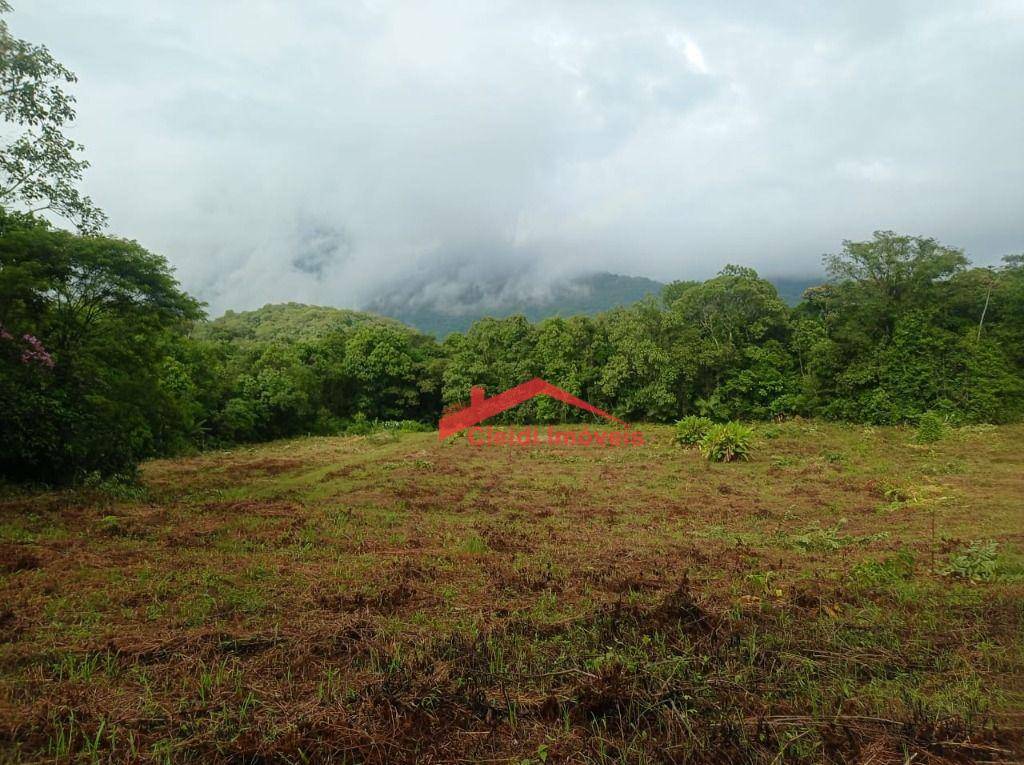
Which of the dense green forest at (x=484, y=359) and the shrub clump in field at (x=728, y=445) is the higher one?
the dense green forest at (x=484, y=359)

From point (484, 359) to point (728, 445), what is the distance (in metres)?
20.8

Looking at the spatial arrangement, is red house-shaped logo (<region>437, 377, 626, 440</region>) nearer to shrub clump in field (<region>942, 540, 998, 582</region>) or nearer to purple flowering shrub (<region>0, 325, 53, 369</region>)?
purple flowering shrub (<region>0, 325, 53, 369</region>)

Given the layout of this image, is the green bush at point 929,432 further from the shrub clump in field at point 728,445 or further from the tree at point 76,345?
the tree at point 76,345

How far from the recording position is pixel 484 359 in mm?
34906

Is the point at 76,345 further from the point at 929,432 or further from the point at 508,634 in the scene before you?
the point at 929,432

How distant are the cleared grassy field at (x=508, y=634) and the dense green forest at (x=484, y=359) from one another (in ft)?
8.00

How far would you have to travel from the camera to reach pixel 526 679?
11.0ft

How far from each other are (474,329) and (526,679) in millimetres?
34317

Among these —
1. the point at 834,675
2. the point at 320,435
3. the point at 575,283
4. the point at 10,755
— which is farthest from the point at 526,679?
the point at 575,283

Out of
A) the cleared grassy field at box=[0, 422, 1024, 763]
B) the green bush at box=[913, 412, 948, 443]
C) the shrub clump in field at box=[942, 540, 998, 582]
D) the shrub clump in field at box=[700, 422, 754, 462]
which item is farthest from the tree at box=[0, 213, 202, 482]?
the green bush at box=[913, 412, 948, 443]

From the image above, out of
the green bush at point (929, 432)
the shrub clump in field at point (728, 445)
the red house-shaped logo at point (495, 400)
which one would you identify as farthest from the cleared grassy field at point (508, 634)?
the red house-shaped logo at point (495, 400)

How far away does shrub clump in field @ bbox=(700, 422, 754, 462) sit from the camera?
16.5 m

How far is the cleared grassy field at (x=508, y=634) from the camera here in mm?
2738

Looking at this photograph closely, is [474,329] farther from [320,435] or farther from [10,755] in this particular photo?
[10,755]
